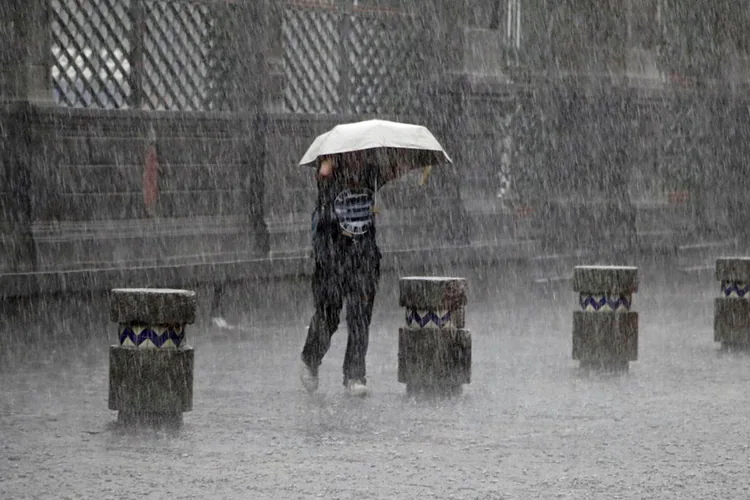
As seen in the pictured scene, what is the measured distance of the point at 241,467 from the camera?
805 cm

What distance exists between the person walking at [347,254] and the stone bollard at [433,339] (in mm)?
299

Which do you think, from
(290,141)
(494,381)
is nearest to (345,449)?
(494,381)

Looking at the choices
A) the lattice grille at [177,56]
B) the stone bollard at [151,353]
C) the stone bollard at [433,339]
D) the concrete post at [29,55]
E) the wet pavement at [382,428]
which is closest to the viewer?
the wet pavement at [382,428]

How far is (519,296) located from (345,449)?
1080 cm

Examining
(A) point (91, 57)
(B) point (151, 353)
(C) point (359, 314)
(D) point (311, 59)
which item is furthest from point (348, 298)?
(D) point (311, 59)

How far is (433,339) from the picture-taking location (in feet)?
35.2

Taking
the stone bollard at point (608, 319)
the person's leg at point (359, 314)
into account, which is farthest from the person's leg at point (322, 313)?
the stone bollard at point (608, 319)

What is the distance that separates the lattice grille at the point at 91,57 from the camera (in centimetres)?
1552

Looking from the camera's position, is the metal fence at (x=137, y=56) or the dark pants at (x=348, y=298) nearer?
the dark pants at (x=348, y=298)

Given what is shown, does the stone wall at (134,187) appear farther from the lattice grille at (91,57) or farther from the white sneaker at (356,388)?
the white sneaker at (356,388)

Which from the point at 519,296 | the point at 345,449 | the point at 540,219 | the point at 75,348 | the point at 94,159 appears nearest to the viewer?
the point at 345,449

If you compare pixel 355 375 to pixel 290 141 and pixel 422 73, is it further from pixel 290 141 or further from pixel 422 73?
pixel 422 73

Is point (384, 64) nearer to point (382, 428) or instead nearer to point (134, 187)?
point (134, 187)

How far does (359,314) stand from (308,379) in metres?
0.56
